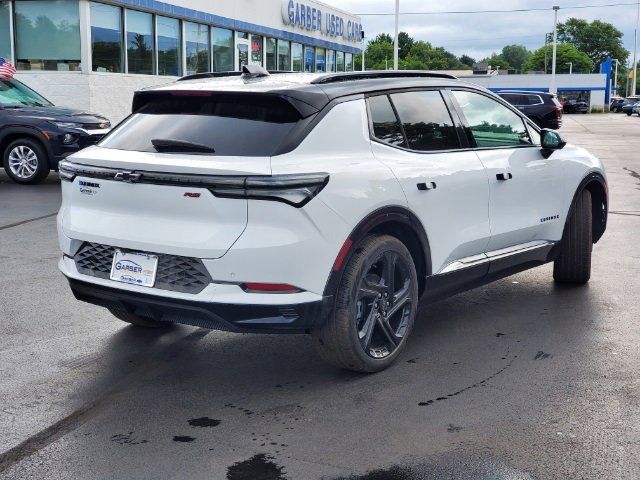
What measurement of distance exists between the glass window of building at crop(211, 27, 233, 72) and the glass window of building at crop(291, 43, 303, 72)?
6165mm

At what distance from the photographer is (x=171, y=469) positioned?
3.71 m

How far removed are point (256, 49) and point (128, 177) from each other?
29293 millimetres

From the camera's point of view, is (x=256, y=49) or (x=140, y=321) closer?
(x=140, y=321)

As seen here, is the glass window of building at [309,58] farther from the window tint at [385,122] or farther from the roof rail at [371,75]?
the window tint at [385,122]

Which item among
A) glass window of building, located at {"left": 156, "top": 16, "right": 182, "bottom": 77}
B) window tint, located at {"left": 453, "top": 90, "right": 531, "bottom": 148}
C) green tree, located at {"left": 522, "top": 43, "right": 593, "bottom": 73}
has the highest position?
green tree, located at {"left": 522, "top": 43, "right": 593, "bottom": 73}

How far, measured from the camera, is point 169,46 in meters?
26.7

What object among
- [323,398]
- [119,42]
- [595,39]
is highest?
[595,39]

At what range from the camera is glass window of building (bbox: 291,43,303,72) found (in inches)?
1455

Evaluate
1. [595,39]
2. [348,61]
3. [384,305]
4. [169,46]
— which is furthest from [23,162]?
[595,39]

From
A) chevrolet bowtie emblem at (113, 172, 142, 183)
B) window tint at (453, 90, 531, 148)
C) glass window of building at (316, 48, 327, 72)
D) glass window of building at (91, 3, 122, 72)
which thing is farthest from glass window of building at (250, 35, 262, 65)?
chevrolet bowtie emblem at (113, 172, 142, 183)

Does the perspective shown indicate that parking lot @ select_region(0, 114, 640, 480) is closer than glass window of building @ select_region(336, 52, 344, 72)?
Yes

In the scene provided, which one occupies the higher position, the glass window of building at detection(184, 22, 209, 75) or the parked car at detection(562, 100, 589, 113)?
the glass window of building at detection(184, 22, 209, 75)

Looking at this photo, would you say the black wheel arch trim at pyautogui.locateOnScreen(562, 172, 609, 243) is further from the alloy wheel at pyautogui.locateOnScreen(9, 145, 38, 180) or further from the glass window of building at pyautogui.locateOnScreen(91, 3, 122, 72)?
the glass window of building at pyautogui.locateOnScreen(91, 3, 122, 72)

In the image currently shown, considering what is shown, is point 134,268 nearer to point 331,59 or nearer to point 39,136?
point 39,136
